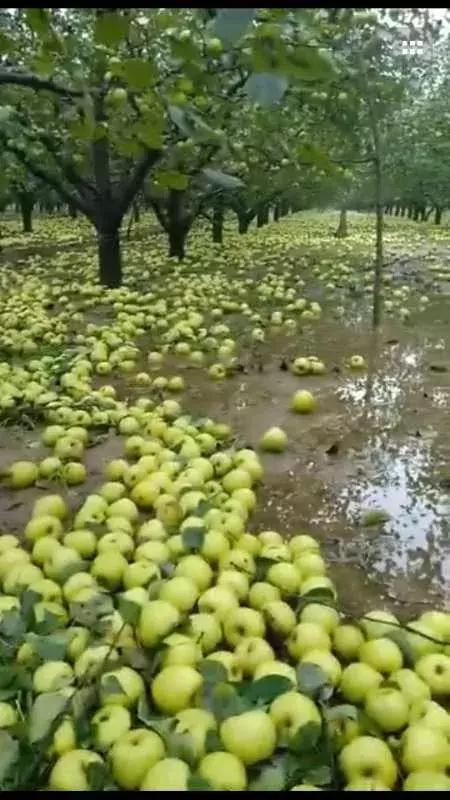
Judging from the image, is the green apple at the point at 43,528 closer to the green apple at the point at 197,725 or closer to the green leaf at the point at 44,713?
the green leaf at the point at 44,713

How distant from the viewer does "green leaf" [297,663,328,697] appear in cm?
205

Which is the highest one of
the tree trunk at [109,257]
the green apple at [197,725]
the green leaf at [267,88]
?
the green leaf at [267,88]

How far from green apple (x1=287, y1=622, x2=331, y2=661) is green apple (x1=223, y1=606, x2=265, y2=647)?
110 millimetres

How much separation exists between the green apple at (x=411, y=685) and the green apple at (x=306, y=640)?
24 cm

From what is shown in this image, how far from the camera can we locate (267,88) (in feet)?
3.74

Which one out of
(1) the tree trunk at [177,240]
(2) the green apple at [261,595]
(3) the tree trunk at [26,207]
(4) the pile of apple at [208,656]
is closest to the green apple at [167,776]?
(4) the pile of apple at [208,656]

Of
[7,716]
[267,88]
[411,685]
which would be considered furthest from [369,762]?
[267,88]

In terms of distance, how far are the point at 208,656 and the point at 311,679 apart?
1.05 ft

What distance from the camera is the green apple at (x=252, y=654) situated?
2.22m

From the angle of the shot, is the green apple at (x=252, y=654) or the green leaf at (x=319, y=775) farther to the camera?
the green apple at (x=252, y=654)

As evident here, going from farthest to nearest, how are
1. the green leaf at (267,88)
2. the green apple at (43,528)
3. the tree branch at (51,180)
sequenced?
the tree branch at (51,180)
the green apple at (43,528)
the green leaf at (267,88)

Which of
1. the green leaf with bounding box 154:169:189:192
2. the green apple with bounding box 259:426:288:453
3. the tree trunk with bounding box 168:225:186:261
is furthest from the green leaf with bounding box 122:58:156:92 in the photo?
the tree trunk with bounding box 168:225:186:261

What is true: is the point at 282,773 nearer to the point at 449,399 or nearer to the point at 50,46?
the point at 50,46

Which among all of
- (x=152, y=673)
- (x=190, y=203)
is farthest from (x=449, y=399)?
(x=190, y=203)
